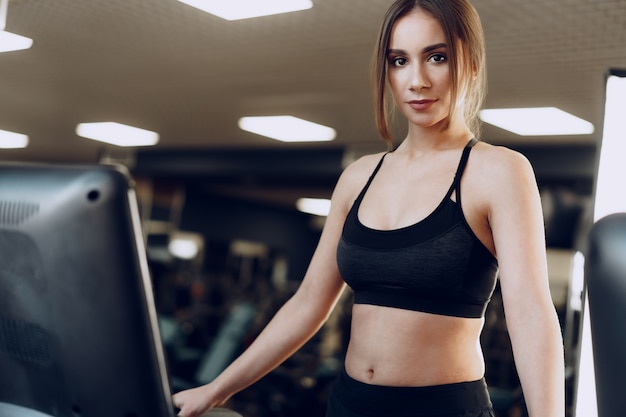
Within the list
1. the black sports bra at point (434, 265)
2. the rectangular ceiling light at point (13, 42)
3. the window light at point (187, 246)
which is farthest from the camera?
the window light at point (187, 246)

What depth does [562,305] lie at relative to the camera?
7.45m

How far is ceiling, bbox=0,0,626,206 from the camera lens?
387 centimetres

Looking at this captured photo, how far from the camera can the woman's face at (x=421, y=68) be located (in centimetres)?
116

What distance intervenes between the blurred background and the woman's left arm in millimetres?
1311

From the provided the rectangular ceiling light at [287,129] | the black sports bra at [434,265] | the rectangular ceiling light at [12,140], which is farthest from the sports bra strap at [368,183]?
the rectangular ceiling light at [12,140]

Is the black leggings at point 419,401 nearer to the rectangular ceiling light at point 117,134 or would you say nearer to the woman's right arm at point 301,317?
the woman's right arm at point 301,317

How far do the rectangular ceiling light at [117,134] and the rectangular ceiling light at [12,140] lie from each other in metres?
1.04

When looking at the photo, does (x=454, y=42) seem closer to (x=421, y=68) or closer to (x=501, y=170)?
(x=421, y=68)

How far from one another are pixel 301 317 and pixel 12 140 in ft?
29.3

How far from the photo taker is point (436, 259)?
3.65ft

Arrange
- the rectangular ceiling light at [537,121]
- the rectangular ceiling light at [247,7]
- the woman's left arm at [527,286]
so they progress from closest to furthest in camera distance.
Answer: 1. the woman's left arm at [527,286]
2. the rectangular ceiling light at [247,7]
3. the rectangular ceiling light at [537,121]

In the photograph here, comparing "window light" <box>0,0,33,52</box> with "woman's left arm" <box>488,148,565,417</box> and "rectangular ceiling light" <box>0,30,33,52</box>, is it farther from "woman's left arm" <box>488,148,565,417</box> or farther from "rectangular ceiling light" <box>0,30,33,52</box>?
"woman's left arm" <box>488,148,565,417</box>

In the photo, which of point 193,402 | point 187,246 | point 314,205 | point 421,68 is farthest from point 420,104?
point 314,205

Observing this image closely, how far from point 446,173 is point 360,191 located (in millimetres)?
199
